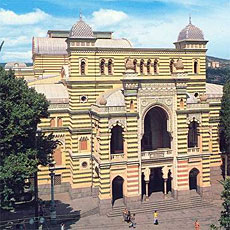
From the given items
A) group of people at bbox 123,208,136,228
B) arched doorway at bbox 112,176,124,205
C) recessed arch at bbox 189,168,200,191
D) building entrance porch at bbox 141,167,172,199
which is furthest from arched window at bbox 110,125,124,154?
recessed arch at bbox 189,168,200,191

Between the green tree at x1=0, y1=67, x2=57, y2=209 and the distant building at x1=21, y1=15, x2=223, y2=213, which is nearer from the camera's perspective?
the green tree at x1=0, y1=67, x2=57, y2=209

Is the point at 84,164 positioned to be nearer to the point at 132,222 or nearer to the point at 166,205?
the point at 132,222

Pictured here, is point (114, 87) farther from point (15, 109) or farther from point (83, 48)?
point (15, 109)

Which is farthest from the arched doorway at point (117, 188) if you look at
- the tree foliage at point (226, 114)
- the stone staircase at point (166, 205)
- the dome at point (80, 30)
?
the dome at point (80, 30)

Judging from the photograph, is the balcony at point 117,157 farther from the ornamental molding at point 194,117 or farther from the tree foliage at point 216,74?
the tree foliage at point 216,74

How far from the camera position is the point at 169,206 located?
1603 inches

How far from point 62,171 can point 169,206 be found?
14084mm

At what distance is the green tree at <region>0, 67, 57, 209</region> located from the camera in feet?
94.1

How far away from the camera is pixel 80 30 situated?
43.5 m

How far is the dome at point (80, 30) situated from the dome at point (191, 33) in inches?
537

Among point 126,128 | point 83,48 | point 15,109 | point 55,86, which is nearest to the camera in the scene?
point 15,109

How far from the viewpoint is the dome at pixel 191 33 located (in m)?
48.8

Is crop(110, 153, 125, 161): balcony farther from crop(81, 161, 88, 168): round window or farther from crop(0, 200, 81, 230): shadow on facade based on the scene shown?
crop(0, 200, 81, 230): shadow on facade

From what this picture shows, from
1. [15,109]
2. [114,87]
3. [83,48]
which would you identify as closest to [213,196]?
[114,87]
